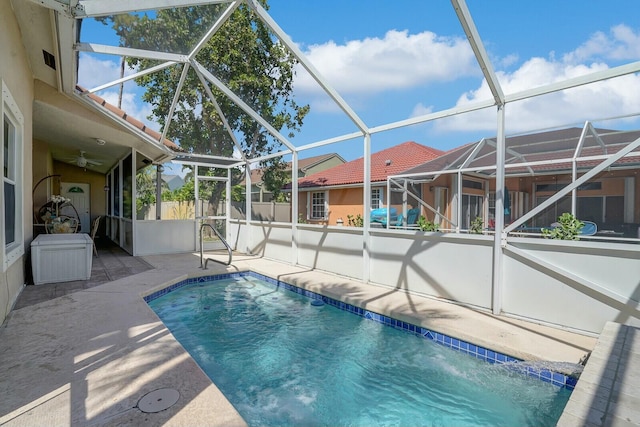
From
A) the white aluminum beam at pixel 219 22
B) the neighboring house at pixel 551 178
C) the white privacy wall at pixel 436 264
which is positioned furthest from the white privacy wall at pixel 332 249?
the white aluminum beam at pixel 219 22

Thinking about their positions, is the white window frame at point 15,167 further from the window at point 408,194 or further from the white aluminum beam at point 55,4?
the window at point 408,194

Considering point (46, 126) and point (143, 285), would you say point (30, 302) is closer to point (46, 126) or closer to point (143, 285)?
point (143, 285)

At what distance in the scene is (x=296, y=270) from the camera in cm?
707

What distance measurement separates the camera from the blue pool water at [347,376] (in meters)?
2.65

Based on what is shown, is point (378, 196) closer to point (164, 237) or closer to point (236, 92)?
point (236, 92)

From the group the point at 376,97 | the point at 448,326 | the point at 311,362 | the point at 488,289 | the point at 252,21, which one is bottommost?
the point at 311,362

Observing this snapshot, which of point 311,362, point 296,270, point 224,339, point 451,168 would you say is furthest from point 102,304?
point 451,168

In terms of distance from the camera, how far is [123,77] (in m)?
5.52

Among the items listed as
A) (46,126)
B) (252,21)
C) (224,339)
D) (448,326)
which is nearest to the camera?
(448,326)

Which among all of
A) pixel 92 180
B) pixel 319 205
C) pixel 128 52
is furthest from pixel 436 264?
pixel 92 180

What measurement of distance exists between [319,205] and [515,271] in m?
10.9

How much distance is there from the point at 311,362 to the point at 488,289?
249cm

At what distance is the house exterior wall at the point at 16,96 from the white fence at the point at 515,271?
188 inches

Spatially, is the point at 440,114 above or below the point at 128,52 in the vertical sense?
below
